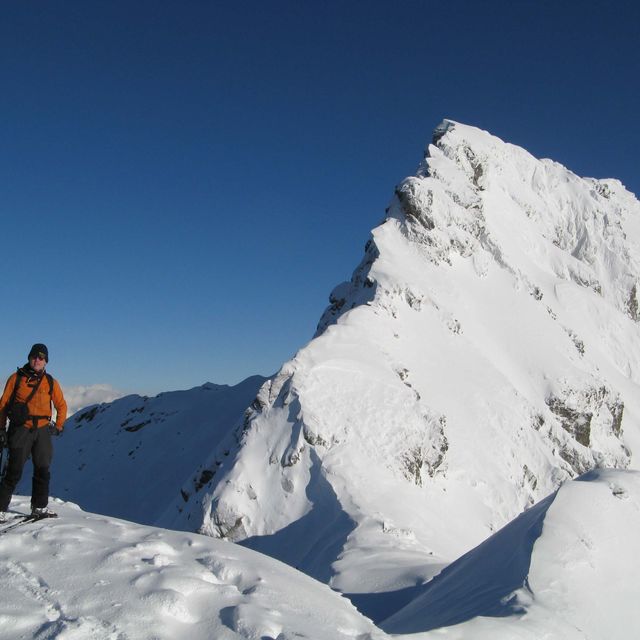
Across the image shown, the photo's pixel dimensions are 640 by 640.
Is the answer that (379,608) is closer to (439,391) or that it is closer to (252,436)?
(252,436)

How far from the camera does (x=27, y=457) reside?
30.9 ft

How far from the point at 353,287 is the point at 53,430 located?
33.6 metres

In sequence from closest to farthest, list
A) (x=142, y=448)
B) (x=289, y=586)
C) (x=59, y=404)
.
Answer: (x=289, y=586), (x=59, y=404), (x=142, y=448)

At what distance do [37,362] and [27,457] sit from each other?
152 centimetres

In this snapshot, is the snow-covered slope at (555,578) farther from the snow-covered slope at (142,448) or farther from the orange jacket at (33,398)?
the snow-covered slope at (142,448)

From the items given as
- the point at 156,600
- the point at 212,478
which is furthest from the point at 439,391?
the point at 156,600

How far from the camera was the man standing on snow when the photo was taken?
9188 mm

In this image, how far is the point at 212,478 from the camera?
88.0 feet

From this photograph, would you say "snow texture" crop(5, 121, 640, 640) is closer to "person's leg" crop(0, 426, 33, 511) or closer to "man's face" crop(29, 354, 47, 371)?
"person's leg" crop(0, 426, 33, 511)

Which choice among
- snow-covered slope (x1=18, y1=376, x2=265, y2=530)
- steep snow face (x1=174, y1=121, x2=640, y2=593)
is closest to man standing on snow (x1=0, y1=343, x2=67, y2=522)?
steep snow face (x1=174, y1=121, x2=640, y2=593)

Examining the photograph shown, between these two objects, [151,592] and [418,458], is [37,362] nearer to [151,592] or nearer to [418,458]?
[151,592]

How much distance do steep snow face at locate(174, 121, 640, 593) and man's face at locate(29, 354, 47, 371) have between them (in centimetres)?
931

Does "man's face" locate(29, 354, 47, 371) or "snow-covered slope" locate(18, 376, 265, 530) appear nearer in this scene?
"man's face" locate(29, 354, 47, 371)

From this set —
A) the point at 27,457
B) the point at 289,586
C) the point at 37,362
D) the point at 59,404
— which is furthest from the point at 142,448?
the point at 289,586
